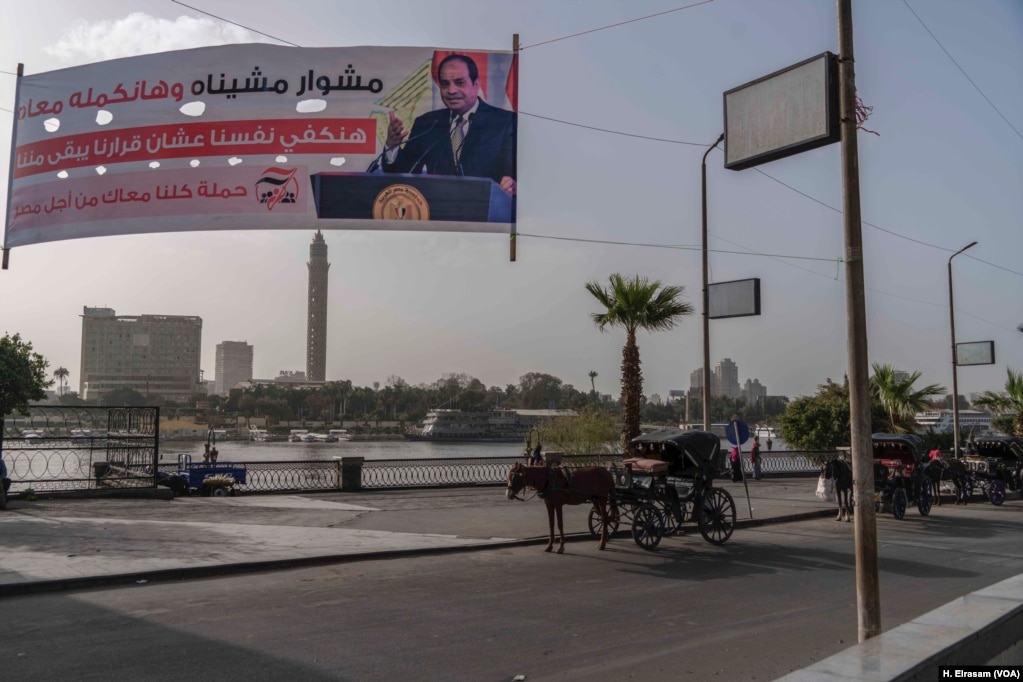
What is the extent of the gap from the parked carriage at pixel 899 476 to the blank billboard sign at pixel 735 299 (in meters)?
5.39

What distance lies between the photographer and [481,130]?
16156 mm

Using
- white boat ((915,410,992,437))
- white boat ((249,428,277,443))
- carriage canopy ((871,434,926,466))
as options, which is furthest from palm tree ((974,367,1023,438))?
white boat ((249,428,277,443))

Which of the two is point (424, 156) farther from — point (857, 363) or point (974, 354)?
point (974, 354)

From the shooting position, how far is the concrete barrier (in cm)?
413

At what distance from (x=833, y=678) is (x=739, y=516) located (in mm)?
16121

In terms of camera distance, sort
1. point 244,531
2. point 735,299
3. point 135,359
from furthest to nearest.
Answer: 1. point 135,359
2. point 735,299
3. point 244,531

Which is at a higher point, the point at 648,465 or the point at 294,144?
the point at 294,144

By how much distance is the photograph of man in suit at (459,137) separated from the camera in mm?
15961

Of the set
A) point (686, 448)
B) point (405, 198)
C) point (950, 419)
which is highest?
point (405, 198)

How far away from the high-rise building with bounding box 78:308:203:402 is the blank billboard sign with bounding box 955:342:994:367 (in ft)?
352

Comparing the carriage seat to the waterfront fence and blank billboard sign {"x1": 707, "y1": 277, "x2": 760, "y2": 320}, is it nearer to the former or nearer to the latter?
blank billboard sign {"x1": 707, "y1": 277, "x2": 760, "y2": 320}

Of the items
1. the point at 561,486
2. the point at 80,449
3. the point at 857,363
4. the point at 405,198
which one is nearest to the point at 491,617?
the point at 857,363

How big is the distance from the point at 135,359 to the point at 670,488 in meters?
121

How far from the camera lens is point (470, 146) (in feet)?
52.9
